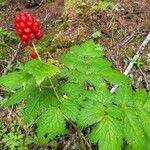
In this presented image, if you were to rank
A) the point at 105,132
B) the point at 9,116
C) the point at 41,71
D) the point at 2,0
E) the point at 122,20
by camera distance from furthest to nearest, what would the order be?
the point at 2,0 → the point at 122,20 → the point at 9,116 → the point at 105,132 → the point at 41,71

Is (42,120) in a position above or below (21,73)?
below

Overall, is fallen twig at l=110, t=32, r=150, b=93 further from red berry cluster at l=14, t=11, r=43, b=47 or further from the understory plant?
red berry cluster at l=14, t=11, r=43, b=47

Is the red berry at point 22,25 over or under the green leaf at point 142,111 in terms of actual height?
over

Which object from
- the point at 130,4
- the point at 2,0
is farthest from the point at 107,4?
the point at 2,0

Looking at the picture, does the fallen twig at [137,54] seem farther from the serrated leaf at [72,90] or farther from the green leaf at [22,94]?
the green leaf at [22,94]

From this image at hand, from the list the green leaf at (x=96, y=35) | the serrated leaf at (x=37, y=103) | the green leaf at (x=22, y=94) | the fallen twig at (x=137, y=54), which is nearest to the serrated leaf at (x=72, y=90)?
the serrated leaf at (x=37, y=103)

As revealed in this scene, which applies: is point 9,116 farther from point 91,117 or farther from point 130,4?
point 130,4

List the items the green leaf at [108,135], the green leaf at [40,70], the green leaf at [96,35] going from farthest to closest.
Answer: the green leaf at [96,35], the green leaf at [108,135], the green leaf at [40,70]
